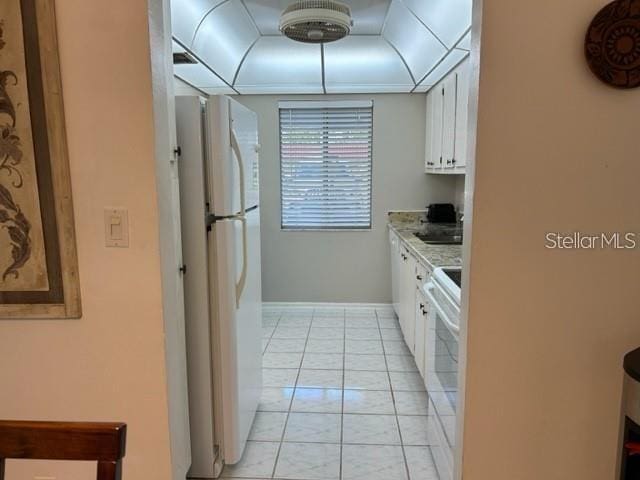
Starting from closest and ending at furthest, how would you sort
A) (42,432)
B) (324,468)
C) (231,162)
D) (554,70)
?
(42,432) → (554,70) → (231,162) → (324,468)

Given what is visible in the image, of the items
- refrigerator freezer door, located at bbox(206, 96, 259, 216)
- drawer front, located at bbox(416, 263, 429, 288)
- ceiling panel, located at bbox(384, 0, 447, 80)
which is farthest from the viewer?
ceiling panel, located at bbox(384, 0, 447, 80)

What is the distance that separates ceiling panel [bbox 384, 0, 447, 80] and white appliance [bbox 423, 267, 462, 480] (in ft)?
5.71

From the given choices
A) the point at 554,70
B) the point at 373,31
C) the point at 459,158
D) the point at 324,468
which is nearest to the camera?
the point at 554,70

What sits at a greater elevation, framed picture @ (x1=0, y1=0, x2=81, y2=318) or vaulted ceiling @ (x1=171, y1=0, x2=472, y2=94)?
vaulted ceiling @ (x1=171, y1=0, x2=472, y2=94)

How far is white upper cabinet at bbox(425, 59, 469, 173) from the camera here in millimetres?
3080

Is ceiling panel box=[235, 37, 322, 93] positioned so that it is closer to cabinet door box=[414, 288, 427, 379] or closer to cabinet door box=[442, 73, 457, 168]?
cabinet door box=[442, 73, 457, 168]

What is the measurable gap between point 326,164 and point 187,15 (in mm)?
2207

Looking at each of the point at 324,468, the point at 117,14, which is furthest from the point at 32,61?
the point at 324,468

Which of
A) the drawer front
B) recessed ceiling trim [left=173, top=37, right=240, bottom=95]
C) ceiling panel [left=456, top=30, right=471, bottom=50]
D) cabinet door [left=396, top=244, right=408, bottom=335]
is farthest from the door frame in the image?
cabinet door [left=396, top=244, right=408, bottom=335]

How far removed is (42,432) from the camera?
0.81m

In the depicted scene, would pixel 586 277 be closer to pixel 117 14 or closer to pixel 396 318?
pixel 117 14

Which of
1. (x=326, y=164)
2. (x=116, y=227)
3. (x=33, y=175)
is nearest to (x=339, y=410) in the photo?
(x=116, y=227)

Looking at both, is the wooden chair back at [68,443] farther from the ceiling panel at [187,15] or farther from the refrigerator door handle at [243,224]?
the ceiling panel at [187,15]

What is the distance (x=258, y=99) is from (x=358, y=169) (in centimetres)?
123
